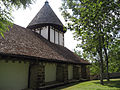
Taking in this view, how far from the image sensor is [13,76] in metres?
7.07

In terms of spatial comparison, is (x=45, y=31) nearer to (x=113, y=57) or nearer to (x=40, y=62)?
(x=40, y=62)

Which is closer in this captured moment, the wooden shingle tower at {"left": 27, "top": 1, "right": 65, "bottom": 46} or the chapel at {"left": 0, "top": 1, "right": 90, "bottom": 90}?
the chapel at {"left": 0, "top": 1, "right": 90, "bottom": 90}

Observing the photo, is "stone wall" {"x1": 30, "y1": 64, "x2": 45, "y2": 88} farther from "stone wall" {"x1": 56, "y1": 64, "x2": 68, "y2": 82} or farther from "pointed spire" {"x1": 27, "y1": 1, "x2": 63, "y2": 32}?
"pointed spire" {"x1": 27, "y1": 1, "x2": 63, "y2": 32}

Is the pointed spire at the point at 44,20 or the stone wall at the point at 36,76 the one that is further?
the pointed spire at the point at 44,20

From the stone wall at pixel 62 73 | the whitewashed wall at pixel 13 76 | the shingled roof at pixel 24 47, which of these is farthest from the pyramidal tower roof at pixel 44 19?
the whitewashed wall at pixel 13 76

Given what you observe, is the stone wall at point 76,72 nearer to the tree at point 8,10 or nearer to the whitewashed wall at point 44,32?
the whitewashed wall at point 44,32

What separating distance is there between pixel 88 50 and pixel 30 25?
907cm

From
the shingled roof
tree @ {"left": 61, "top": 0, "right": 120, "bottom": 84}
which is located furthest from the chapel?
tree @ {"left": 61, "top": 0, "right": 120, "bottom": 84}

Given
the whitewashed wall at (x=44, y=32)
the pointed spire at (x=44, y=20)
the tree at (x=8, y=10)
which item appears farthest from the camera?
the pointed spire at (x=44, y=20)

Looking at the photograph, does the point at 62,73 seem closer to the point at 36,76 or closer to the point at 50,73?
the point at 50,73

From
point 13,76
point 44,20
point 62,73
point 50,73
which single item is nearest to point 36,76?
point 13,76

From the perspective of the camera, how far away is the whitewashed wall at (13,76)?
6.53 m

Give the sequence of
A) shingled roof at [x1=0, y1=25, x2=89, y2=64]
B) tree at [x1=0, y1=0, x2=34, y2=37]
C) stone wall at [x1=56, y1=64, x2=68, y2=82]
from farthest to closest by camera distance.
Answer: stone wall at [x1=56, y1=64, x2=68, y2=82] → shingled roof at [x1=0, y1=25, x2=89, y2=64] → tree at [x1=0, y1=0, x2=34, y2=37]

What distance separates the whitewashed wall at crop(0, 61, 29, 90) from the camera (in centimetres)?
653
